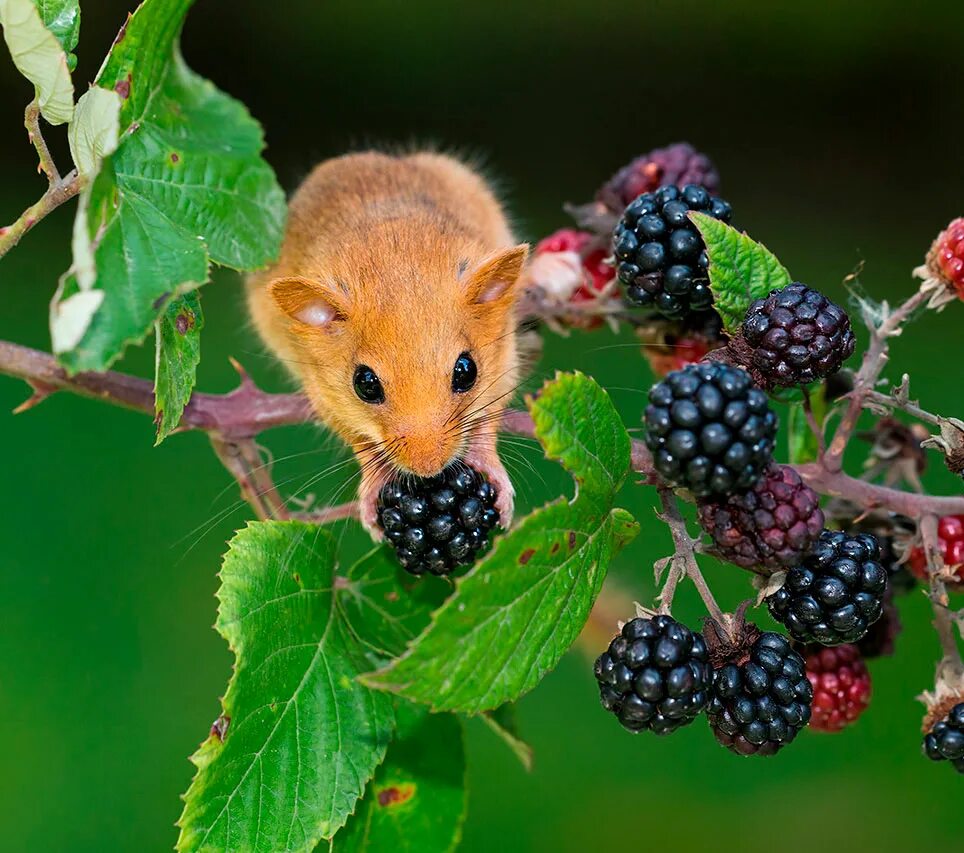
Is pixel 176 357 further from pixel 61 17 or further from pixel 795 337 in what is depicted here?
pixel 795 337

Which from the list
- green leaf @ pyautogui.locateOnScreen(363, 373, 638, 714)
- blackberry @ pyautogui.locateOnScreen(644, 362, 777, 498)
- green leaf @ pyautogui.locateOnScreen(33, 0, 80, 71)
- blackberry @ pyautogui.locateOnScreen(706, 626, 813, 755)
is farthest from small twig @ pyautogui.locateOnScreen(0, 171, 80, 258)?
blackberry @ pyautogui.locateOnScreen(706, 626, 813, 755)

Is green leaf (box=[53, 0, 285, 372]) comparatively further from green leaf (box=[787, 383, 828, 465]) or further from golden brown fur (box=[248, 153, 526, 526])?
green leaf (box=[787, 383, 828, 465])

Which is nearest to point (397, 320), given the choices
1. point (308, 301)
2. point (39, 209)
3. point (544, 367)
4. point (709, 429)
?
point (308, 301)

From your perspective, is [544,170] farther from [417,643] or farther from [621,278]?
[417,643]

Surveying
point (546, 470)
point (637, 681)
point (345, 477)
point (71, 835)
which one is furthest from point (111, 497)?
point (637, 681)

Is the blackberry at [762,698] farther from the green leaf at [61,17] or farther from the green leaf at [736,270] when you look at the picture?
the green leaf at [61,17]

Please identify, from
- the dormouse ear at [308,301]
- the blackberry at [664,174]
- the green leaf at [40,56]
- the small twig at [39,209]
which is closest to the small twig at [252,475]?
the dormouse ear at [308,301]
